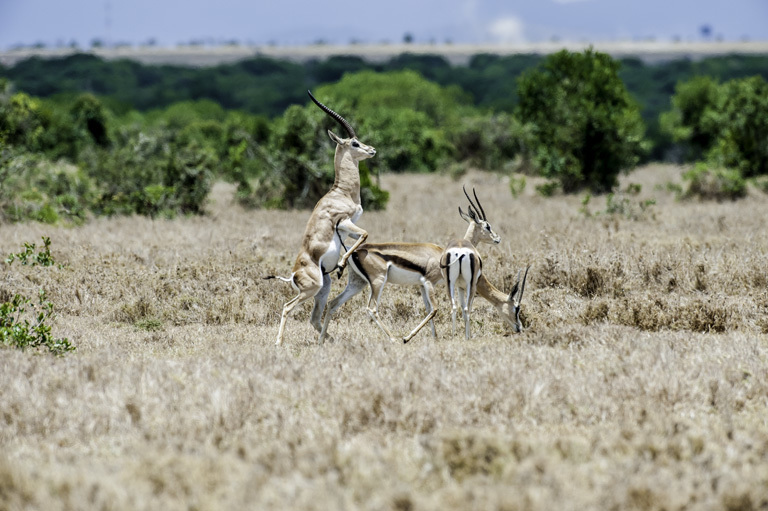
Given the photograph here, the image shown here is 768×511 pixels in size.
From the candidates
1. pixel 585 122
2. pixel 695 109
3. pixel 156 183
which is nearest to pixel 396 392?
pixel 156 183

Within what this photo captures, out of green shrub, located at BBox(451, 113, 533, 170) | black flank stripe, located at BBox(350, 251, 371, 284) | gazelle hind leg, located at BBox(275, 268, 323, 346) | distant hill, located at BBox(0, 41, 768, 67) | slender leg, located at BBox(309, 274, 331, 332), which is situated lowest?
green shrub, located at BBox(451, 113, 533, 170)

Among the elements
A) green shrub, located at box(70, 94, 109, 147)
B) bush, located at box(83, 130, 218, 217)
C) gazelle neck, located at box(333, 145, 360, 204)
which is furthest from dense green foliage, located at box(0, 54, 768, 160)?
gazelle neck, located at box(333, 145, 360, 204)

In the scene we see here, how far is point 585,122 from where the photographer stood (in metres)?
24.7

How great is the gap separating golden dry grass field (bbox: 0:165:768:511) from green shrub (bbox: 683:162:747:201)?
33.1 ft

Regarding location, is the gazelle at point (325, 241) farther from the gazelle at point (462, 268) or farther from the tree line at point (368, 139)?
the tree line at point (368, 139)

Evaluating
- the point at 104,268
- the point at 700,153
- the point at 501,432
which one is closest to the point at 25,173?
the point at 104,268

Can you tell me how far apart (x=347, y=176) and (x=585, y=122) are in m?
17.8

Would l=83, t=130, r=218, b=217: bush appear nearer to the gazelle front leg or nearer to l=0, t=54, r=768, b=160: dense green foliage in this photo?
the gazelle front leg

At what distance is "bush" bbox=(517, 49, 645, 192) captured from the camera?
81.3 ft

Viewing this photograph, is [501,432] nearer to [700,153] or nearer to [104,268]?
[104,268]

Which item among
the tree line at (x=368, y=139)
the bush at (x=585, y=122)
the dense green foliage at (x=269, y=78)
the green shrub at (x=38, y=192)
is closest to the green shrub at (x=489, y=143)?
the tree line at (x=368, y=139)

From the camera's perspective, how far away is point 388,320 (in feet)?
32.9

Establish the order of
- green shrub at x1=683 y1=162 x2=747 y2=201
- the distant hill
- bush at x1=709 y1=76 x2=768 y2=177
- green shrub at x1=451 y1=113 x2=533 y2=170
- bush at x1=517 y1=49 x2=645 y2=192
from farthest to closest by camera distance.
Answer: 1. the distant hill
2. green shrub at x1=451 y1=113 x2=533 y2=170
3. bush at x1=709 y1=76 x2=768 y2=177
4. bush at x1=517 y1=49 x2=645 y2=192
5. green shrub at x1=683 y1=162 x2=747 y2=201

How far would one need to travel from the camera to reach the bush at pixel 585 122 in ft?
81.3
